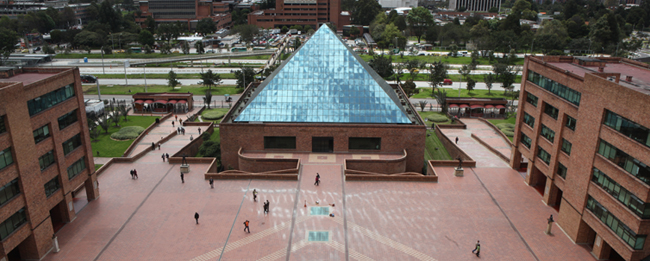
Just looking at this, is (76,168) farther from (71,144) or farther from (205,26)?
(205,26)

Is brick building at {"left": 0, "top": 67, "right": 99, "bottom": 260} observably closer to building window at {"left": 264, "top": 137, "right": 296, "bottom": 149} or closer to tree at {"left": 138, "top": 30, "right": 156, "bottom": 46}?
building window at {"left": 264, "top": 137, "right": 296, "bottom": 149}

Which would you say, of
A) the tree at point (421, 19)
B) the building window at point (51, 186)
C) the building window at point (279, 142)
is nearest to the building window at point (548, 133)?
the building window at point (279, 142)

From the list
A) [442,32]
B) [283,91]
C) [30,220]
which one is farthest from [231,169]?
[442,32]

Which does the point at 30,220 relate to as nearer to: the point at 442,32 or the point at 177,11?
the point at 442,32

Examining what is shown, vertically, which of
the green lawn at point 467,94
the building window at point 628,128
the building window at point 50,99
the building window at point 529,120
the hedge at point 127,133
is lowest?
the hedge at point 127,133

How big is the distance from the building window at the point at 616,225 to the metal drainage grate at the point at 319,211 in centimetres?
2076

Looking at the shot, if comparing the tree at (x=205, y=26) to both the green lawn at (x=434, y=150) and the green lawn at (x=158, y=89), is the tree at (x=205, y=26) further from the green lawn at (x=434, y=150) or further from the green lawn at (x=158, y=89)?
the green lawn at (x=434, y=150)

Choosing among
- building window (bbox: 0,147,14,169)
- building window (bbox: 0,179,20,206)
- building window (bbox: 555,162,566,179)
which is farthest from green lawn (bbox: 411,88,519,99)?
building window (bbox: 0,147,14,169)

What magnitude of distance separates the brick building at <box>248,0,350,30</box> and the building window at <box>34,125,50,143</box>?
551 ft

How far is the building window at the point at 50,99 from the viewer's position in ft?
107

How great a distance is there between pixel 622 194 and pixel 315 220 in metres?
22.7

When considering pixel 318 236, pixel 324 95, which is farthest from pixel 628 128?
pixel 324 95

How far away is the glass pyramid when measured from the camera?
167 ft

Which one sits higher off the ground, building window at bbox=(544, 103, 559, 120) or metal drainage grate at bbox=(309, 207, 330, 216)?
building window at bbox=(544, 103, 559, 120)
